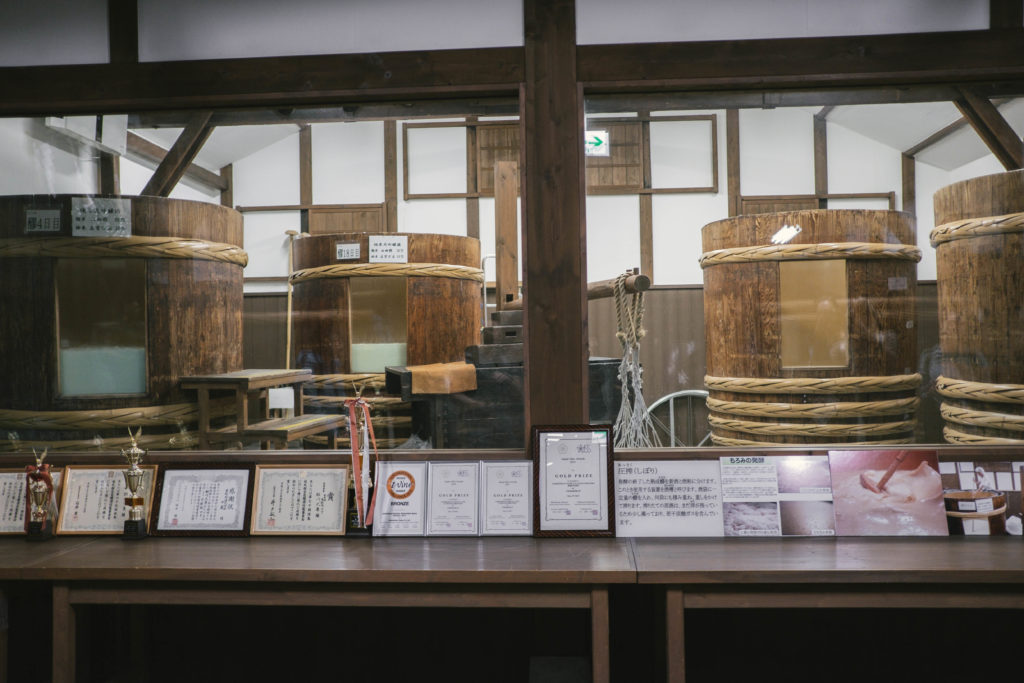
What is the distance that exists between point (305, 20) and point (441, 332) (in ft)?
3.52

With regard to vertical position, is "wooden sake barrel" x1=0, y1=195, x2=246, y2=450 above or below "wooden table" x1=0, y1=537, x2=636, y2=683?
above

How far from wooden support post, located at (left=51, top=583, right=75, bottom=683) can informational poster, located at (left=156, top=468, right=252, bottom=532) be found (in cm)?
32

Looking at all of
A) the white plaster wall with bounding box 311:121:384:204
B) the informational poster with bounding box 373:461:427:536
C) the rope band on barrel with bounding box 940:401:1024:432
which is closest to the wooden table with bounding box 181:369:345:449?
the informational poster with bounding box 373:461:427:536

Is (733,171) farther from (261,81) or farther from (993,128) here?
(261,81)

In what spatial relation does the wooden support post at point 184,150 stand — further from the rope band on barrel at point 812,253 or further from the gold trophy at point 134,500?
the rope band on barrel at point 812,253

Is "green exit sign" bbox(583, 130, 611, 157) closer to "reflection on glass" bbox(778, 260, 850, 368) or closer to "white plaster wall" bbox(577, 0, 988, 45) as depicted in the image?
"white plaster wall" bbox(577, 0, 988, 45)

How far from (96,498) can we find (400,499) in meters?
0.94

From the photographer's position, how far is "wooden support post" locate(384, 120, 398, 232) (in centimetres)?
230

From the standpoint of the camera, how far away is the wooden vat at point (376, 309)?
2.36 metres

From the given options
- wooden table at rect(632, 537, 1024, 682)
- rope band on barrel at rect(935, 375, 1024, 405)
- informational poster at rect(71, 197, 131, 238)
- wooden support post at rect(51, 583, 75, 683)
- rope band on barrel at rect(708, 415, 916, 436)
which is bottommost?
wooden support post at rect(51, 583, 75, 683)

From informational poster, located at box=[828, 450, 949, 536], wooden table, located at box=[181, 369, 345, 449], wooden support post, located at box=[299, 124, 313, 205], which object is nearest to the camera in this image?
informational poster, located at box=[828, 450, 949, 536]

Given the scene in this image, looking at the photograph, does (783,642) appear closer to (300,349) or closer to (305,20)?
(300,349)

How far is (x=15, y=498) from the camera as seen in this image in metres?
2.10

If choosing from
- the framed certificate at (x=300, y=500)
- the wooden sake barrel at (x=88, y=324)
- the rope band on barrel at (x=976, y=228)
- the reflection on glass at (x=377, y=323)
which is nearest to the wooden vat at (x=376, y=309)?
the reflection on glass at (x=377, y=323)
